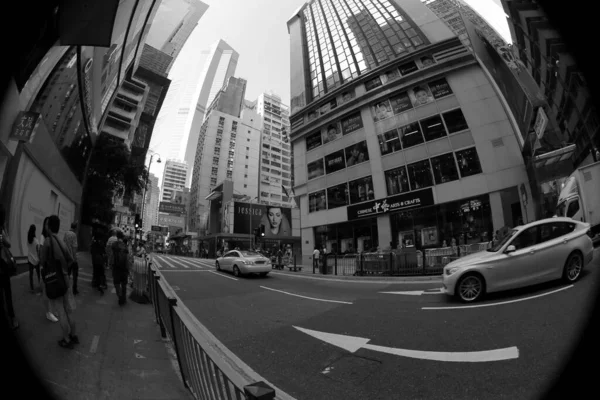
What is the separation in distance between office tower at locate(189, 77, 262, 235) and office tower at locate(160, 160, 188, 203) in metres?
41.4

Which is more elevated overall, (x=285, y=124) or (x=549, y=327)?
(x=285, y=124)

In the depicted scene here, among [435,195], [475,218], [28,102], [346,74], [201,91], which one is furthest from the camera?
[201,91]

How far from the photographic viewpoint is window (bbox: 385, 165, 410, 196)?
18.5m

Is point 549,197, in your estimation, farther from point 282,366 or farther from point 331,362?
point 282,366

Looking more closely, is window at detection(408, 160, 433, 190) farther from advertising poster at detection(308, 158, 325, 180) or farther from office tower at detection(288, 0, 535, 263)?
advertising poster at detection(308, 158, 325, 180)

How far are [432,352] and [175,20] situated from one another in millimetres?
15993

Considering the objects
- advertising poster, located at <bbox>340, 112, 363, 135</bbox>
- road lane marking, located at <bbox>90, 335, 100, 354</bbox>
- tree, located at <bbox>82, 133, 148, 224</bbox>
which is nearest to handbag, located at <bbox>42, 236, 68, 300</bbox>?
road lane marking, located at <bbox>90, 335, 100, 354</bbox>

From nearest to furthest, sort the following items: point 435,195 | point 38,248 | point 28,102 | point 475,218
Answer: point 28,102
point 38,248
point 475,218
point 435,195

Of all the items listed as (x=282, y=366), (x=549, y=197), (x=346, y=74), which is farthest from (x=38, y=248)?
(x=346, y=74)

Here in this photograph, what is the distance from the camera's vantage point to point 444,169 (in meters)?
16.5

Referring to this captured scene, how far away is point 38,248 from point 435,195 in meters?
18.9

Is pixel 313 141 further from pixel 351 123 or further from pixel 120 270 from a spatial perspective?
pixel 120 270

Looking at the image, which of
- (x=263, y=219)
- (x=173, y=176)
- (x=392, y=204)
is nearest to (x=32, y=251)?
(x=392, y=204)

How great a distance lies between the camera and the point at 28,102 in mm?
2832
